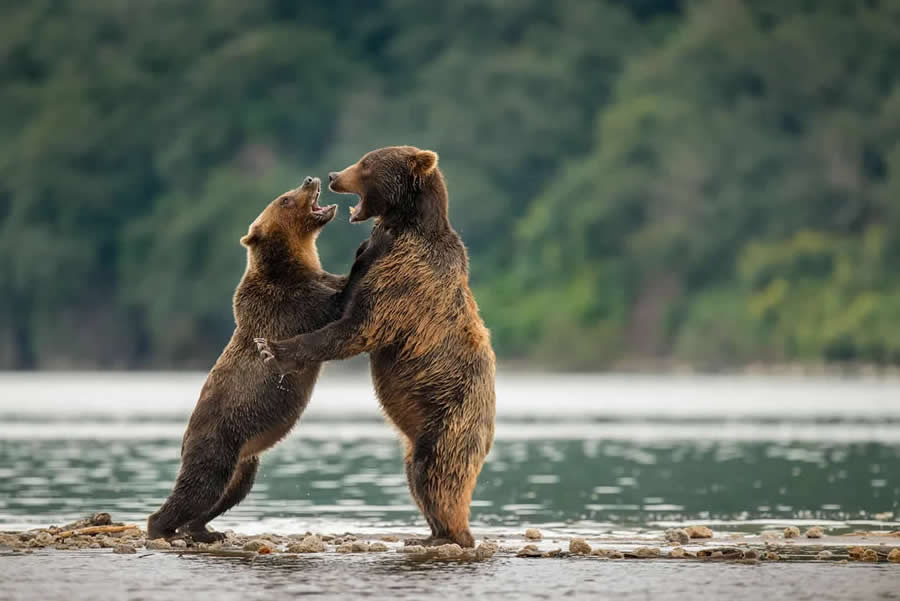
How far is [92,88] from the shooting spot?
79250 millimetres

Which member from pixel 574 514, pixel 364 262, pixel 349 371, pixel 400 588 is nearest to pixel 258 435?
pixel 364 262

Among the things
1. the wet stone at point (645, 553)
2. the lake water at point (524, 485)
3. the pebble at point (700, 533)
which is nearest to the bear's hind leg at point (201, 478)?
the lake water at point (524, 485)

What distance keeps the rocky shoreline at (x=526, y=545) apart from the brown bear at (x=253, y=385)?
237mm

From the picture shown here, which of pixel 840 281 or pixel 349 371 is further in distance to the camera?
pixel 349 371

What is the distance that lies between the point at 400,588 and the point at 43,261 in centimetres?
6479

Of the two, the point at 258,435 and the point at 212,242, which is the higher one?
the point at 212,242


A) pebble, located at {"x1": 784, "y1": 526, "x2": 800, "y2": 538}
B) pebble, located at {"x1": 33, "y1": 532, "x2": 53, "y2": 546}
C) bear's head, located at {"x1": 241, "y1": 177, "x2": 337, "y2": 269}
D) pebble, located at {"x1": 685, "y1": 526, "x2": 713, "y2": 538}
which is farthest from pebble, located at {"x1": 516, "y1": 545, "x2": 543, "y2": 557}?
pebble, located at {"x1": 33, "y1": 532, "x2": 53, "y2": 546}

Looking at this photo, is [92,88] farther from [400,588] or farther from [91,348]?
[400,588]

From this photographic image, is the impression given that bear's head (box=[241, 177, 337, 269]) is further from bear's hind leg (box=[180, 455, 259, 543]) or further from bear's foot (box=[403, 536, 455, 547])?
bear's foot (box=[403, 536, 455, 547])

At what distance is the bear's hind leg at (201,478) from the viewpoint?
34.5ft

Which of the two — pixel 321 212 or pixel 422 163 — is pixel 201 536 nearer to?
pixel 321 212

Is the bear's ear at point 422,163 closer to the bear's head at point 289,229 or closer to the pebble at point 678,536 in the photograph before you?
the bear's head at point 289,229

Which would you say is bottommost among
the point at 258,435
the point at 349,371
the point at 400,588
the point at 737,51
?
the point at 400,588

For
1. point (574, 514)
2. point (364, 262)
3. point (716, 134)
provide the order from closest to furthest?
point (364, 262) < point (574, 514) < point (716, 134)
